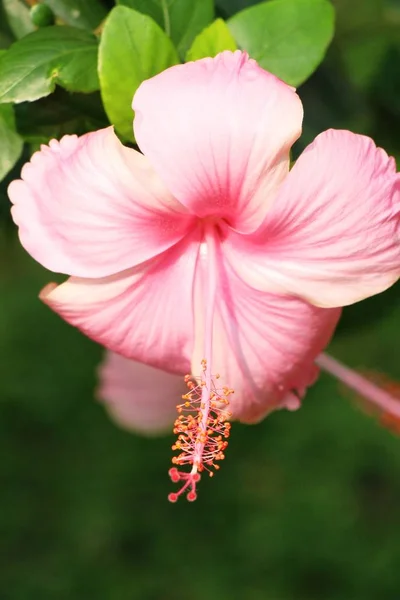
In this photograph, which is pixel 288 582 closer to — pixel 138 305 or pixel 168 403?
pixel 168 403

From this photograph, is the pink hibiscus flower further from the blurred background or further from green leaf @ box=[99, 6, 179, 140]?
the blurred background

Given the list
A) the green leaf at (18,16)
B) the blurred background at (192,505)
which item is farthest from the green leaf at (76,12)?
the blurred background at (192,505)

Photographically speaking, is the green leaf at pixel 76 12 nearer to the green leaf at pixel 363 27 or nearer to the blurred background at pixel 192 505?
the green leaf at pixel 363 27

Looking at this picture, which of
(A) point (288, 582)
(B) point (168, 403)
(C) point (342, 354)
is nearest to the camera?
(B) point (168, 403)

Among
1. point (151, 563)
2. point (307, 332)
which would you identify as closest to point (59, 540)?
point (151, 563)

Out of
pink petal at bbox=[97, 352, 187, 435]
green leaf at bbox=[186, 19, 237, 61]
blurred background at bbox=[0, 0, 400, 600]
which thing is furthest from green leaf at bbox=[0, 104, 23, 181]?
blurred background at bbox=[0, 0, 400, 600]

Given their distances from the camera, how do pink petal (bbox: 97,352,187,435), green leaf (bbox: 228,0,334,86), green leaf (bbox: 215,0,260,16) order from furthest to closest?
pink petal (bbox: 97,352,187,435), green leaf (bbox: 215,0,260,16), green leaf (bbox: 228,0,334,86)
